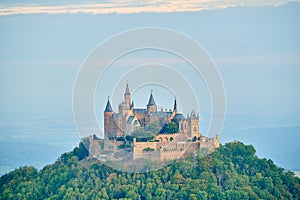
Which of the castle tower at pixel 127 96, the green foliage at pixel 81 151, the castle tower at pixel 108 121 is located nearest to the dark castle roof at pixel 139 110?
the castle tower at pixel 127 96

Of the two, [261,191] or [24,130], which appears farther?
[24,130]

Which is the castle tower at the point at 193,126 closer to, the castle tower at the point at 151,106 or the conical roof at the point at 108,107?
the castle tower at the point at 151,106

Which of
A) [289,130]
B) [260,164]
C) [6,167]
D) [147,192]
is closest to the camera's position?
[147,192]

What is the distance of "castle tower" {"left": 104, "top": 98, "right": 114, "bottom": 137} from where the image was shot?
144ft

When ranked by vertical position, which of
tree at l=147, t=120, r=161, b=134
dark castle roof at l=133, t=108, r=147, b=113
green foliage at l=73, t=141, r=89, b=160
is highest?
dark castle roof at l=133, t=108, r=147, b=113

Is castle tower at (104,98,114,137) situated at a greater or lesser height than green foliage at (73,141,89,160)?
greater

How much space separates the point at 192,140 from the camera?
4316cm

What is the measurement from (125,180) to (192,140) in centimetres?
324

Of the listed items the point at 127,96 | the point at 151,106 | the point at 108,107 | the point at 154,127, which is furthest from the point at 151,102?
the point at 108,107

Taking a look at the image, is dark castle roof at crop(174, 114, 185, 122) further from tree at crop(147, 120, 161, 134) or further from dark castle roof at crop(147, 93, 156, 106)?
dark castle roof at crop(147, 93, 156, 106)

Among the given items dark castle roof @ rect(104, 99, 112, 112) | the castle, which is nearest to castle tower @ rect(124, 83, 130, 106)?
the castle

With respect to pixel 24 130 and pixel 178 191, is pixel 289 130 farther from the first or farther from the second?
pixel 178 191

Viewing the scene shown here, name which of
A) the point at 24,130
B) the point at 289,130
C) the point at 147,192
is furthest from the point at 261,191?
the point at 24,130

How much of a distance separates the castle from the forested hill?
23.5 inches
